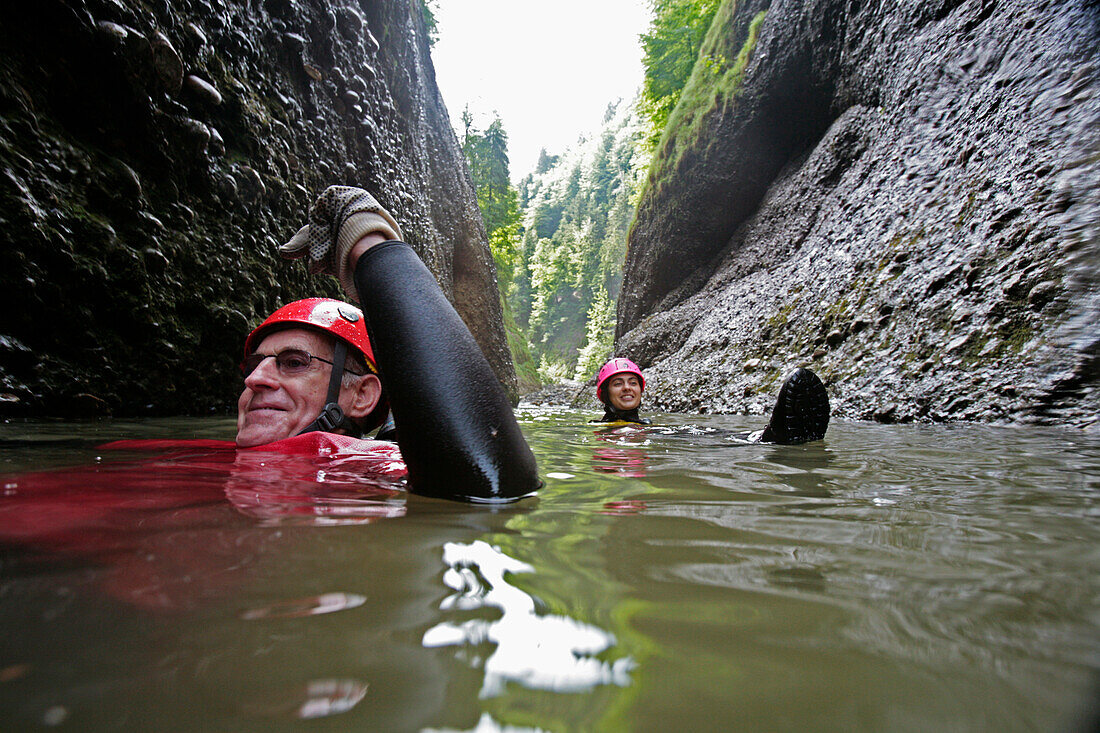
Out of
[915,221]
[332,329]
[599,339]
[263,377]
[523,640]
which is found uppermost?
[599,339]

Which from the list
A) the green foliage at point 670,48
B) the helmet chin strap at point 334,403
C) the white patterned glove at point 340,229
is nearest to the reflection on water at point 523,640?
the white patterned glove at point 340,229

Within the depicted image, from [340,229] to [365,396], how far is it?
1016mm

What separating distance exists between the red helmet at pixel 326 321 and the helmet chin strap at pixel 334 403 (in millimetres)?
63

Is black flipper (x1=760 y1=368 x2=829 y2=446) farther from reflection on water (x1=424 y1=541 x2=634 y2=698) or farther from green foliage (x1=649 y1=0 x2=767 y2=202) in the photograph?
green foliage (x1=649 y1=0 x2=767 y2=202)

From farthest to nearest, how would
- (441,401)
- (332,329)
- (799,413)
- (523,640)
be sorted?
(799,413), (332,329), (441,401), (523,640)

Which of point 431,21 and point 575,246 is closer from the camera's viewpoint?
point 431,21

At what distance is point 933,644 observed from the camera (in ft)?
1.84

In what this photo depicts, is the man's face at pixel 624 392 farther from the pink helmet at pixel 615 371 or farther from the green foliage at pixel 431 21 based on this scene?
the green foliage at pixel 431 21

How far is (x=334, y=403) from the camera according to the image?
2.39 meters

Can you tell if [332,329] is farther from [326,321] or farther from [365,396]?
[365,396]

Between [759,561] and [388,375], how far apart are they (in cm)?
106

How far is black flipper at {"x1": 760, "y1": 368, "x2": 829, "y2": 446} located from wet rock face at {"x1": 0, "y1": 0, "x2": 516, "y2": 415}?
162 inches

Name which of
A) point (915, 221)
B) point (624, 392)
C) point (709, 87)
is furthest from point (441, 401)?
point (709, 87)

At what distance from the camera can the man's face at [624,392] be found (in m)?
5.61
